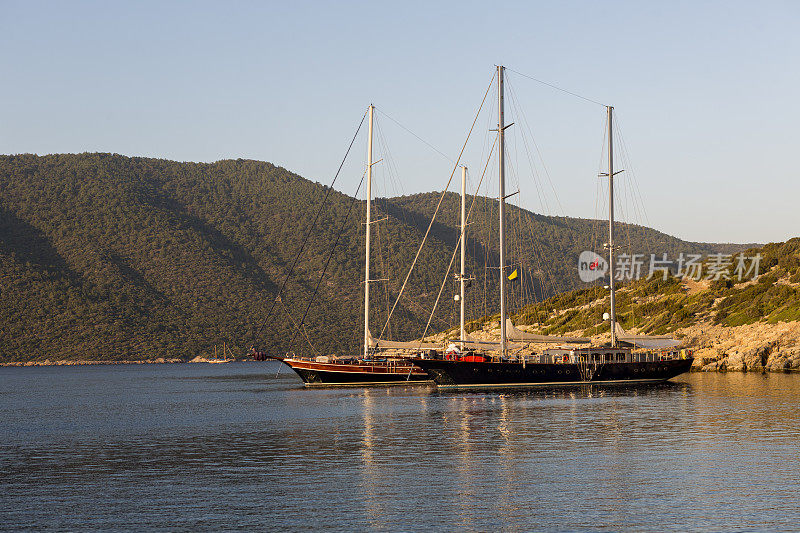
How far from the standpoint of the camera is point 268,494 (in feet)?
80.8

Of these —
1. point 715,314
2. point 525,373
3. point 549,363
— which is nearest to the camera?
point 525,373

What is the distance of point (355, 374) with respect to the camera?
74688mm

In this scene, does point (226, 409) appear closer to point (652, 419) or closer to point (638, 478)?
point (652, 419)

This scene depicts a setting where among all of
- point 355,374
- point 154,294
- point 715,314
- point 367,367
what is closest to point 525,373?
point 367,367

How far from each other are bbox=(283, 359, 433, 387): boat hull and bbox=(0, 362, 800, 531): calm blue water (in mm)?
18738

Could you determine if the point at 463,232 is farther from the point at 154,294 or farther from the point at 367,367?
the point at 154,294

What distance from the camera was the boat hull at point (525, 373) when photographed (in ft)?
213

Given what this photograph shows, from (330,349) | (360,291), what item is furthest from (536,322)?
(360,291)

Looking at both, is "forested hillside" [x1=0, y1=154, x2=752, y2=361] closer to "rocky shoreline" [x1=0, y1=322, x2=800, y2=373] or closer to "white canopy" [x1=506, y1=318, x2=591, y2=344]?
"rocky shoreline" [x1=0, y1=322, x2=800, y2=373]

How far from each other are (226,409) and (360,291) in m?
131

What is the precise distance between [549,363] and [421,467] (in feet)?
133

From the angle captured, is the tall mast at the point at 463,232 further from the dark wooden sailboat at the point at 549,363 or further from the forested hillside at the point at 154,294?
the forested hillside at the point at 154,294

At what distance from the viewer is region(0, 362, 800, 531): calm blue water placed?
848 inches

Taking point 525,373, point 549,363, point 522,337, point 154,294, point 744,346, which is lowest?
point 525,373
